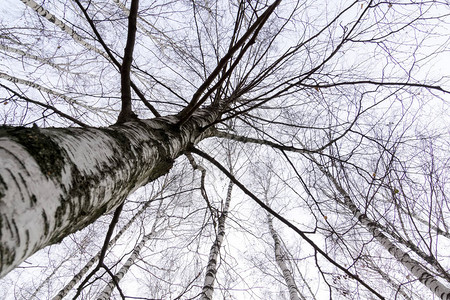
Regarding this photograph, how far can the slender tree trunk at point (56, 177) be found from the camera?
0.41 metres

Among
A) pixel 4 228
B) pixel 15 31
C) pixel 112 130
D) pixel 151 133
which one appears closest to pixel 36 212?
pixel 4 228

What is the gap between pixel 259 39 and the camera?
351cm

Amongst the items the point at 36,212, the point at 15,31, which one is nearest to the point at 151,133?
the point at 36,212

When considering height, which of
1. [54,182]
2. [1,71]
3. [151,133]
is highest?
[1,71]

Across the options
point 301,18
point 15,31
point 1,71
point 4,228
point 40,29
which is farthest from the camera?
point 1,71

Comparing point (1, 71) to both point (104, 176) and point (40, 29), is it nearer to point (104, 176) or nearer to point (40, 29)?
point (40, 29)

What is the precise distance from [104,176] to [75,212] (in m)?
0.14

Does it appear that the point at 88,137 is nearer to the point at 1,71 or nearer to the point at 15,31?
the point at 15,31

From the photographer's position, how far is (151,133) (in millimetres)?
1144

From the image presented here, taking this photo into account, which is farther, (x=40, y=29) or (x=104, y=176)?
(x=40, y=29)

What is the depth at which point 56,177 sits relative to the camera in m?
→ 0.54

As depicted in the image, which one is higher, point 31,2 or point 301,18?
point 31,2

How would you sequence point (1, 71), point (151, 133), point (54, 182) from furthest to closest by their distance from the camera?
point (1, 71) → point (151, 133) → point (54, 182)

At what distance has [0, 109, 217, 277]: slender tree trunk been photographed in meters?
0.41
